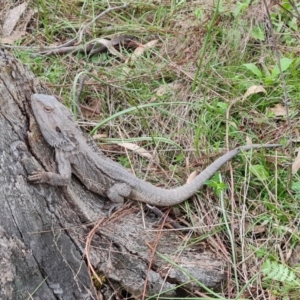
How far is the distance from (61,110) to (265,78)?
162cm

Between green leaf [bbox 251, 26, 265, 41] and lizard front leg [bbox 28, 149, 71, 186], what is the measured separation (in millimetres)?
2074

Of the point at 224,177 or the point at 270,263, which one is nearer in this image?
the point at 270,263

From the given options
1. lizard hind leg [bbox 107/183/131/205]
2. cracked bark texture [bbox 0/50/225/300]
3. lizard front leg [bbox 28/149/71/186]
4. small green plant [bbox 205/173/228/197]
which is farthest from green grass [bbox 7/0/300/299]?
lizard front leg [bbox 28/149/71/186]

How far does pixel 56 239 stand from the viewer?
2.58m

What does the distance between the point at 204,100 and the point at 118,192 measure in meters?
0.85

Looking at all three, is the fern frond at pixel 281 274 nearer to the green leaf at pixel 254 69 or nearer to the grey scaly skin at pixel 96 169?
the grey scaly skin at pixel 96 169

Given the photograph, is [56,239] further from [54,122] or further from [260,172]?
[260,172]

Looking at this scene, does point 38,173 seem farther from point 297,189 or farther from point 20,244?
point 297,189

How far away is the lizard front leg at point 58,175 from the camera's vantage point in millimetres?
2602

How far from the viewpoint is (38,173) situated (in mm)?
2623

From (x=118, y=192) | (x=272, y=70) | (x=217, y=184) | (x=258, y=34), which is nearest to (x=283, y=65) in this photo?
(x=272, y=70)

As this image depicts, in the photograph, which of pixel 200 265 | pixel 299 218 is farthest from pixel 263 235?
pixel 200 265

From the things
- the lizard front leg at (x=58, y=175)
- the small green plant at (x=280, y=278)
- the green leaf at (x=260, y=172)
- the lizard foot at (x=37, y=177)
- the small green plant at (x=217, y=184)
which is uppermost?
the lizard foot at (x=37, y=177)

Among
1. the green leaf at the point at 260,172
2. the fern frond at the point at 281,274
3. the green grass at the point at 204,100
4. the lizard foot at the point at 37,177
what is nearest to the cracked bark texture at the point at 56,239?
the lizard foot at the point at 37,177
